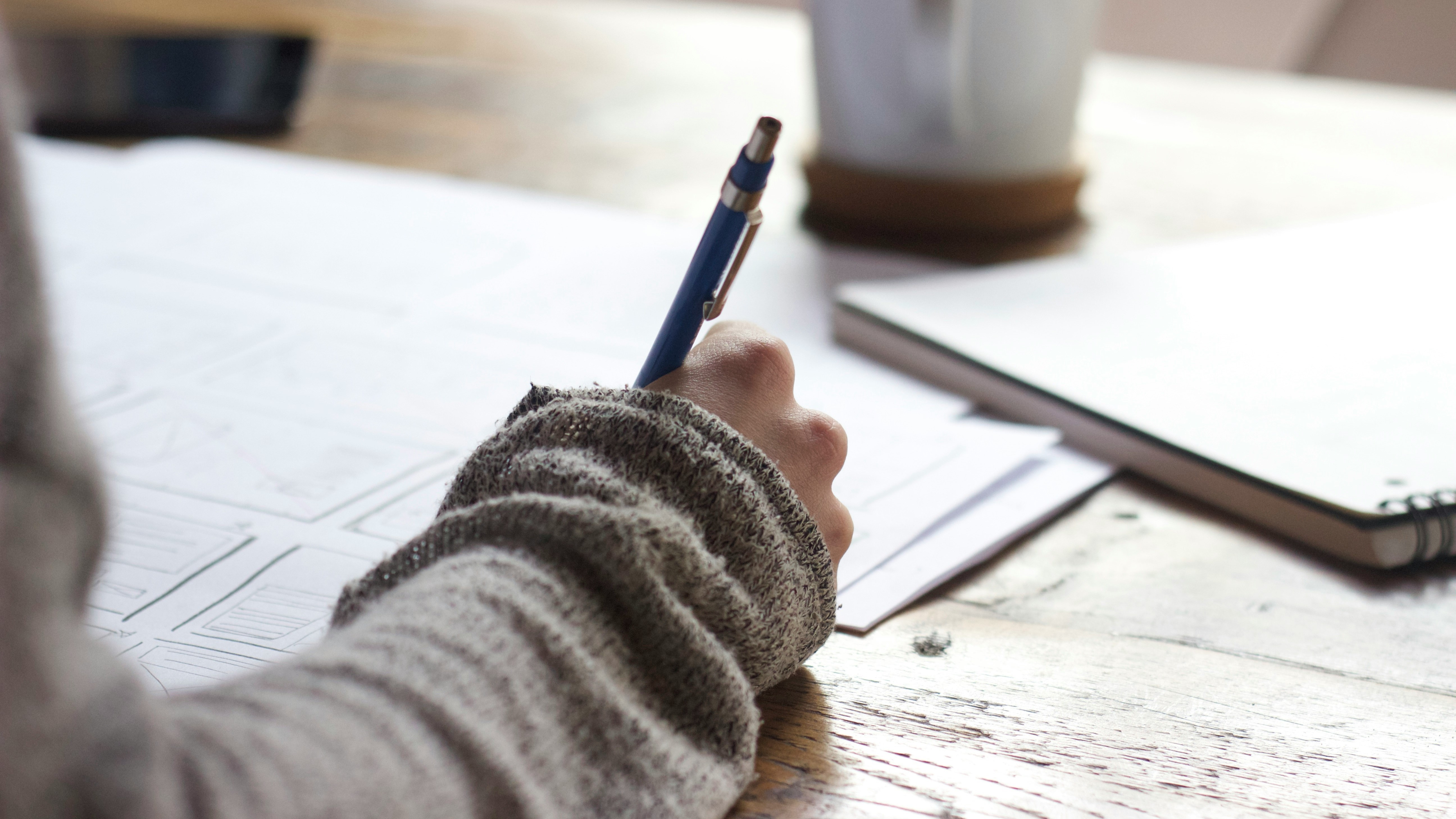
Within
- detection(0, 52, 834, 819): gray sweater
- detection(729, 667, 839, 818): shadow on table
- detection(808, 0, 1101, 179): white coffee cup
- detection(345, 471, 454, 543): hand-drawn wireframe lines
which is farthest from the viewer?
detection(808, 0, 1101, 179): white coffee cup

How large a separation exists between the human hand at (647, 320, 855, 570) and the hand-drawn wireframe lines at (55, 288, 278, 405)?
1.00 feet

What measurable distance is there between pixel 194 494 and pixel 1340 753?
38cm

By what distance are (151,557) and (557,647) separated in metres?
0.20

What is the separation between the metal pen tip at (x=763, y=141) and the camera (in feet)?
1.01

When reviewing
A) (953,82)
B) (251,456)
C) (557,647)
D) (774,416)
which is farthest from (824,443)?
(953,82)

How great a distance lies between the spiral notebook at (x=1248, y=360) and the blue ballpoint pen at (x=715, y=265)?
0.61ft

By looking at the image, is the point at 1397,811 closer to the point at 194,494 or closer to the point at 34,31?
the point at 194,494

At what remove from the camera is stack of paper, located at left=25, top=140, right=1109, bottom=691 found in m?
0.36

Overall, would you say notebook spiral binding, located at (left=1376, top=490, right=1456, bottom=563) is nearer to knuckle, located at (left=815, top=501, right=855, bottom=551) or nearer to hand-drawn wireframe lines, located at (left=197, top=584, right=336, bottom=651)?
knuckle, located at (left=815, top=501, right=855, bottom=551)

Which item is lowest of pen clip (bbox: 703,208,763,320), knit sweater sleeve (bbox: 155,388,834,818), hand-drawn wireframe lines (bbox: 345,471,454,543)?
hand-drawn wireframe lines (bbox: 345,471,454,543)

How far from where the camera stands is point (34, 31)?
0.91 meters

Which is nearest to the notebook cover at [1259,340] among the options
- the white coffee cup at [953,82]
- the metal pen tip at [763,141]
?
the white coffee cup at [953,82]

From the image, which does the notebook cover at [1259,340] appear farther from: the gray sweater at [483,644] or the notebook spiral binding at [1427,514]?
the gray sweater at [483,644]

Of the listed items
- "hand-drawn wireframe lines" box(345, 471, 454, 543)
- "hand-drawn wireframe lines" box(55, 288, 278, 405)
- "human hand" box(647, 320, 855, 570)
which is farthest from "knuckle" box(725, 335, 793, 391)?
"hand-drawn wireframe lines" box(55, 288, 278, 405)
